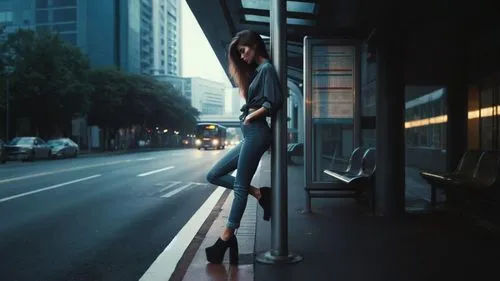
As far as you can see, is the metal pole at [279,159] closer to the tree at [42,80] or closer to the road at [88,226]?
the road at [88,226]

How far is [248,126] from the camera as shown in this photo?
14.5 feet

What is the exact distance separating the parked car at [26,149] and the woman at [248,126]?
28.0m

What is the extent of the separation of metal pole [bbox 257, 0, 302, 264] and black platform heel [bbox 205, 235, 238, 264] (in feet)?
0.75

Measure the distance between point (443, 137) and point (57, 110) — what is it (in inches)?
1289

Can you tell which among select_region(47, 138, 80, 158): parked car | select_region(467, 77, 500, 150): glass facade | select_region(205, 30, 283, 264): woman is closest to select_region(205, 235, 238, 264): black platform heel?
select_region(205, 30, 283, 264): woman

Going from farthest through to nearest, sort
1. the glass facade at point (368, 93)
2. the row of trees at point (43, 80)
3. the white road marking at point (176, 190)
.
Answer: the row of trees at point (43, 80), the white road marking at point (176, 190), the glass facade at point (368, 93)

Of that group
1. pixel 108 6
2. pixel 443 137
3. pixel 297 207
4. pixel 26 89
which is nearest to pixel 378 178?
pixel 297 207

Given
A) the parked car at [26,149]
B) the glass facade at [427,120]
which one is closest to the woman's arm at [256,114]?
the glass facade at [427,120]

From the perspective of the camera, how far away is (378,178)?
23.2 feet

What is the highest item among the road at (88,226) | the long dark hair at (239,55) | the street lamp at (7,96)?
the street lamp at (7,96)

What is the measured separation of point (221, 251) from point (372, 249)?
59.1 inches

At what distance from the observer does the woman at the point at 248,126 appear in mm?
4309

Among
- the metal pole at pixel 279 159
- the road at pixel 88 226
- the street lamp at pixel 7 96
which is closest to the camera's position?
the metal pole at pixel 279 159

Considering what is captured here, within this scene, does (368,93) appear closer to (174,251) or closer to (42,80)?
(174,251)
